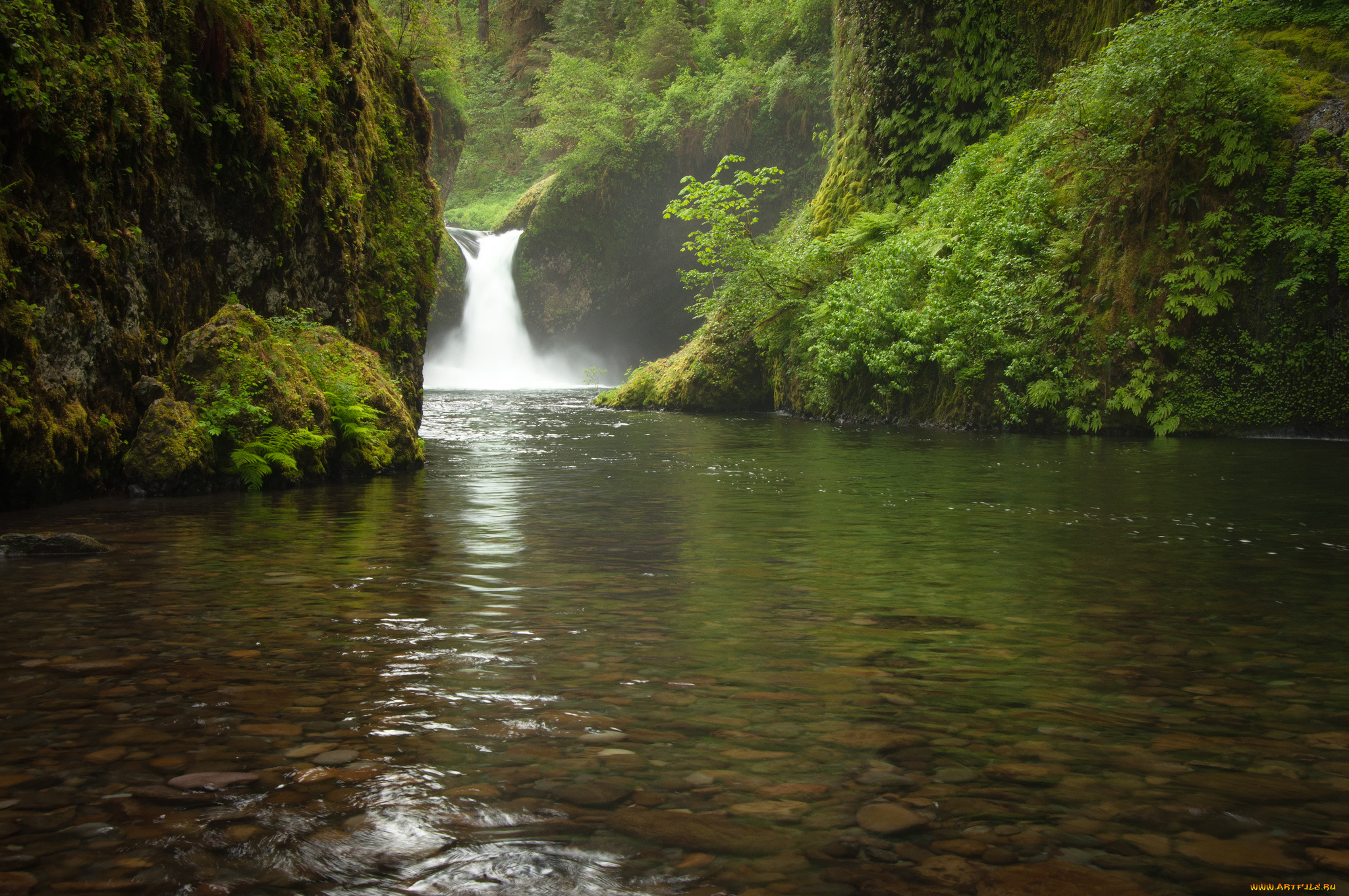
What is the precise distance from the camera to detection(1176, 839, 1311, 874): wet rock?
2127 mm

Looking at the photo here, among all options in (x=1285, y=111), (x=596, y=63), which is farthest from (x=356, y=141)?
(x=596, y=63)

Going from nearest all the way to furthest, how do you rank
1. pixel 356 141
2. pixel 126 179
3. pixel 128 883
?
pixel 128 883
pixel 126 179
pixel 356 141

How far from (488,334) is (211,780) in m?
42.8

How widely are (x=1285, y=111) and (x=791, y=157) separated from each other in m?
26.0

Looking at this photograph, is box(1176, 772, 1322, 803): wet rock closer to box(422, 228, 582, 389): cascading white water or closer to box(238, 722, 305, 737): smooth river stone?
box(238, 722, 305, 737): smooth river stone

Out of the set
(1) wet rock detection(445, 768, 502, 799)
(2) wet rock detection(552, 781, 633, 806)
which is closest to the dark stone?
(1) wet rock detection(445, 768, 502, 799)

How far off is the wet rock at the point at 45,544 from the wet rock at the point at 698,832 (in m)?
4.78

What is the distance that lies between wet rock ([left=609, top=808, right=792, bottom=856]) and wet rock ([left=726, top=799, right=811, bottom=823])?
0.06m

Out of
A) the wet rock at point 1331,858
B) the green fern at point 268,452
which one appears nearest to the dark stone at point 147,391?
the green fern at point 268,452

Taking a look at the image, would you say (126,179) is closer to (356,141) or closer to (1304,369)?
(356,141)

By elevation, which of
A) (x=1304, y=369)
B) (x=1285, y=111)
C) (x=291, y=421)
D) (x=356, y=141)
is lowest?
(x=291, y=421)

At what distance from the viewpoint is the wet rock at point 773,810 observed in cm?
239

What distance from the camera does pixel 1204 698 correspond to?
3248 mm

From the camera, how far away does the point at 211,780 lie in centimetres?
254
